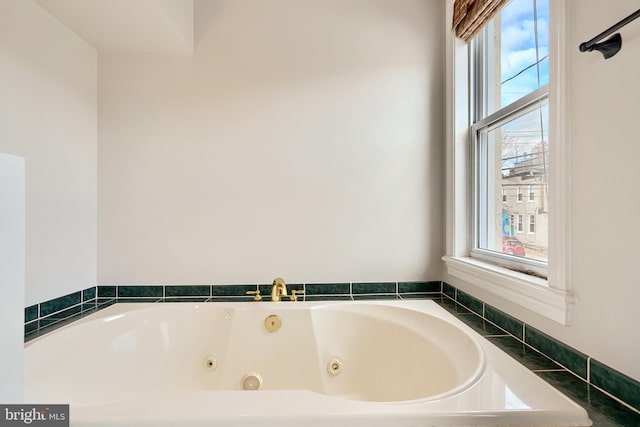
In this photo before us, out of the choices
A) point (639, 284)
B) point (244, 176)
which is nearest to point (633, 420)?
point (639, 284)

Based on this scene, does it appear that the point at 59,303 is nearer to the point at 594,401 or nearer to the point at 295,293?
the point at 295,293

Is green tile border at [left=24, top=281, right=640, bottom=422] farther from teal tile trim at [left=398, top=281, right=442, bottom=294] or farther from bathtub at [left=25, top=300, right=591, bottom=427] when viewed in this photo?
bathtub at [left=25, top=300, right=591, bottom=427]

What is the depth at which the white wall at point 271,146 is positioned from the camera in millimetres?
1698

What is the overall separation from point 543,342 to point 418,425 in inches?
24.1

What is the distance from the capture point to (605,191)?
0.78 metres

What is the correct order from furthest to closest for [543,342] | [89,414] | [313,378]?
1. [313,378]
2. [543,342]
3. [89,414]

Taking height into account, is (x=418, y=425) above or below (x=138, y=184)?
below

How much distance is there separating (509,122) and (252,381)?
171 centimetres

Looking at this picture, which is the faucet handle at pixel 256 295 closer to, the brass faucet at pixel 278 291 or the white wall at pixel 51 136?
the brass faucet at pixel 278 291

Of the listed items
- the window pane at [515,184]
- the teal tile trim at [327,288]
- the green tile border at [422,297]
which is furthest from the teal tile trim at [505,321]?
the teal tile trim at [327,288]

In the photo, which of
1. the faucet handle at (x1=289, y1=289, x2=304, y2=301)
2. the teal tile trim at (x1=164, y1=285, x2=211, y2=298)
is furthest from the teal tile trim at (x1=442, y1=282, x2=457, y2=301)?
the teal tile trim at (x1=164, y1=285, x2=211, y2=298)

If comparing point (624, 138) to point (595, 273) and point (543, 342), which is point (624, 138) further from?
point (543, 342)

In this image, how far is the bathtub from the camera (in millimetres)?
687

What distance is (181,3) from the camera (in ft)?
5.14
